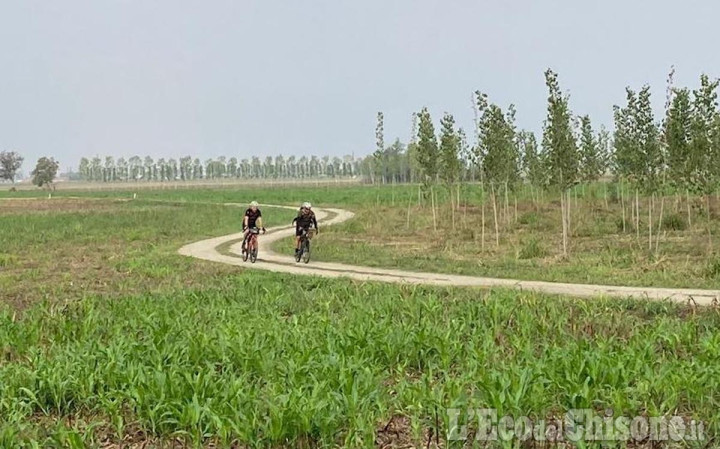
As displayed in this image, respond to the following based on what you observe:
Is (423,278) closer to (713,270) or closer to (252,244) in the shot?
(252,244)

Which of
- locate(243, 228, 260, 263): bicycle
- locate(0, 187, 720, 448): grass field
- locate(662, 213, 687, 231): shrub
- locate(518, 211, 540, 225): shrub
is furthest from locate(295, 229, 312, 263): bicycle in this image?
locate(662, 213, 687, 231): shrub

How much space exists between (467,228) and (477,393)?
72.7 feet

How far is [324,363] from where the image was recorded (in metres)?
7.03

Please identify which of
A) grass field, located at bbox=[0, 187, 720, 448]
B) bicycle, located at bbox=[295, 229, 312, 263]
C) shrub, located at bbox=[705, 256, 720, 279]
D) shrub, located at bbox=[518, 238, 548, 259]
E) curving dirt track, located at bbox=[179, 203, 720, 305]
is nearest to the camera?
grass field, located at bbox=[0, 187, 720, 448]

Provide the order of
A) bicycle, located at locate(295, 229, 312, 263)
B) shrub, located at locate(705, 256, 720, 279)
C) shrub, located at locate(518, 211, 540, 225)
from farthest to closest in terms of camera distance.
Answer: shrub, located at locate(518, 211, 540, 225) < bicycle, located at locate(295, 229, 312, 263) < shrub, located at locate(705, 256, 720, 279)

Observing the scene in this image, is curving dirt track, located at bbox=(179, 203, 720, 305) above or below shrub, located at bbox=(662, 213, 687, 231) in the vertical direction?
below

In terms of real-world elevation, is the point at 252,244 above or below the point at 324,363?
above

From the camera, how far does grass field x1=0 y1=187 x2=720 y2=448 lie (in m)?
5.71

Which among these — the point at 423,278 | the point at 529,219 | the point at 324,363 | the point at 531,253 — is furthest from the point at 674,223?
the point at 324,363

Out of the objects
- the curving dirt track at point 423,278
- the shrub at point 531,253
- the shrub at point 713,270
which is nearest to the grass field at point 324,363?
the shrub at point 713,270

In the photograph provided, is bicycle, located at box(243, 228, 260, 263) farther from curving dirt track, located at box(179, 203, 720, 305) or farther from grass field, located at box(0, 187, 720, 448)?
grass field, located at box(0, 187, 720, 448)

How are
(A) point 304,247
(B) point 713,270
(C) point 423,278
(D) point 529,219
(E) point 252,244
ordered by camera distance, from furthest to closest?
(D) point 529,219 → (E) point 252,244 → (A) point 304,247 → (C) point 423,278 → (B) point 713,270

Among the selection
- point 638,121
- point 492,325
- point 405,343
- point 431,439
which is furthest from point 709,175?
point 431,439

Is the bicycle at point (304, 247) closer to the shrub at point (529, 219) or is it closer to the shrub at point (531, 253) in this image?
the shrub at point (531, 253)
